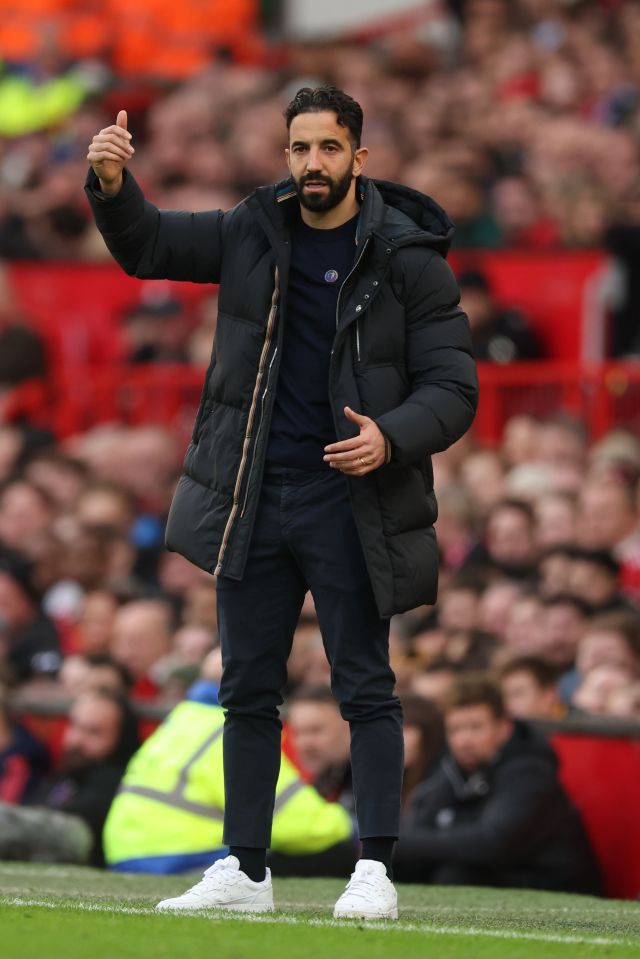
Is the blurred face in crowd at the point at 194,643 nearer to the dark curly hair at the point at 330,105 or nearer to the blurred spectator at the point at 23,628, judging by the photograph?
the blurred spectator at the point at 23,628

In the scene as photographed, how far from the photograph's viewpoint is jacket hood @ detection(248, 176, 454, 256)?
632 centimetres

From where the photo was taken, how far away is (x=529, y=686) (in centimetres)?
1012

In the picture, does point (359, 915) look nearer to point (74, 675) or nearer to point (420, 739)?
point (420, 739)

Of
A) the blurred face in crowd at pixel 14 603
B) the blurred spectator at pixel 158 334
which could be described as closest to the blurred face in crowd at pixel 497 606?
the blurred face in crowd at pixel 14 603

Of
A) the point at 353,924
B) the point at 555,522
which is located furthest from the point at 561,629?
the point at 353,924

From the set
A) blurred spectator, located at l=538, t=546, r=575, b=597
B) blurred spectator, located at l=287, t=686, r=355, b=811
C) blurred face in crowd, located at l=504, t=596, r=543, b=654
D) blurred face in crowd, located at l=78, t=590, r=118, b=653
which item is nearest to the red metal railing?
blurred spectator, located at l=538, t=546, r=575, b=597

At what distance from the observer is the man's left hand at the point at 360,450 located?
6055 mm

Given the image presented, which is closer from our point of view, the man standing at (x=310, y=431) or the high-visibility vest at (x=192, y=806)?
the man standing at (x=310, y=431)

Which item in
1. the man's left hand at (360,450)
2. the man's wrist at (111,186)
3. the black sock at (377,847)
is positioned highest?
the man's wrist at (111,186)

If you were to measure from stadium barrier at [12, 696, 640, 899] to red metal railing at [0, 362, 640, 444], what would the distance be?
373 cm

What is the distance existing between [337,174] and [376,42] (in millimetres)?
16775

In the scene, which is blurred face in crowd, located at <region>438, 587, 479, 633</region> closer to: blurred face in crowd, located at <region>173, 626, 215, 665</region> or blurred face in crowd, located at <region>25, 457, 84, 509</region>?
blurred face in crowd, located at <region>173, 626, 215, 665</region>

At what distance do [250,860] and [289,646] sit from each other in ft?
1.98

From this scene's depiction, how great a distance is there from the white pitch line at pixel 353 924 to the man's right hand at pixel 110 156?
1942 mm
